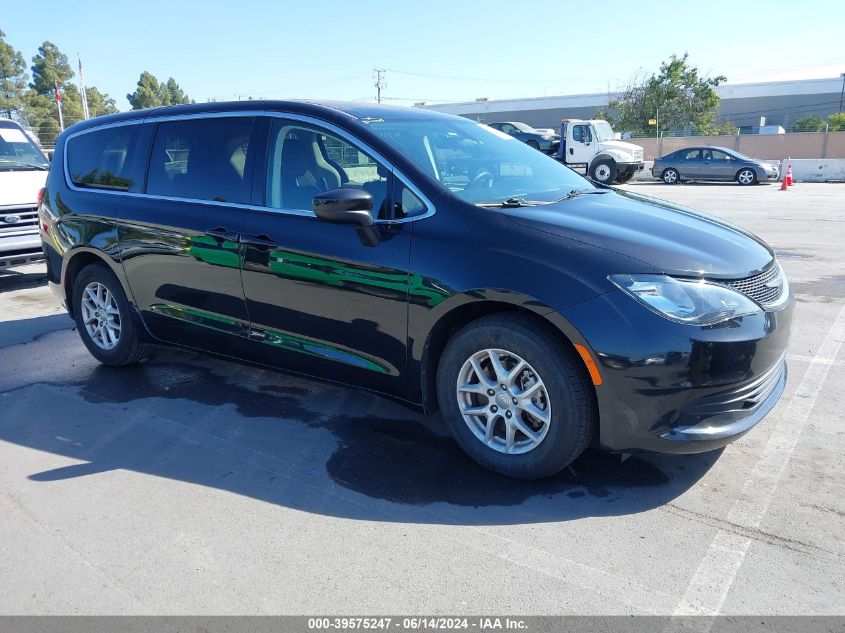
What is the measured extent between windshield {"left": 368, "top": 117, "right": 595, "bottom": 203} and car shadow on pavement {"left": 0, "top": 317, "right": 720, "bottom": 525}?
1468 mm

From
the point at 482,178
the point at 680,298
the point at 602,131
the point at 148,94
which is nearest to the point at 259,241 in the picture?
the point at 482,178

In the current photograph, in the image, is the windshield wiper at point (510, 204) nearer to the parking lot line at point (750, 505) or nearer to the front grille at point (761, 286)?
the front grille at point (761, 286)

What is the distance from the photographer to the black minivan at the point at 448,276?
3076 millimetres

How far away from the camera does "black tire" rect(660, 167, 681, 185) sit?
2583 cm

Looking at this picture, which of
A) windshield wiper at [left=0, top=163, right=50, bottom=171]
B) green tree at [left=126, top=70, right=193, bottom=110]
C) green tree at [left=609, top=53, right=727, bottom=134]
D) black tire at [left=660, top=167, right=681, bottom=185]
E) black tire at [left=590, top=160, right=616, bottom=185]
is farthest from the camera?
green tree at [left=126, top=70, right=193, bottom=110]

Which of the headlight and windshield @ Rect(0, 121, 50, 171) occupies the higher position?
windshield @ Rect(0, 121, 50, 171)

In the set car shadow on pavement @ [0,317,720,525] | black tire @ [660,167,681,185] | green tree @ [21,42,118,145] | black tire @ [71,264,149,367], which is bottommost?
black tire @ [660,167,681,185]

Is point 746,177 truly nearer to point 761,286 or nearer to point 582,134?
point 582,134

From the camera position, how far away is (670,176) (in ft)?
85.6

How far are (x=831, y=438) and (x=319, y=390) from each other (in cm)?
317

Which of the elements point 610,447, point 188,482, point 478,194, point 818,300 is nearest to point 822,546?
point 610,447

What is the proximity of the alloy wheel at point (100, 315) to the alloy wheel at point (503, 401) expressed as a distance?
10.1 ft

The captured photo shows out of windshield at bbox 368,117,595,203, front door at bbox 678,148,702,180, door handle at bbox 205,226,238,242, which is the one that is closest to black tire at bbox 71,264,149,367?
door handle at bbox 205,226,238,242

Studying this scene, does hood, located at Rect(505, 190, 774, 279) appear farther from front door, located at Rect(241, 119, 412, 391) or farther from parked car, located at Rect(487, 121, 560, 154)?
parked car, located at Rect(487, 121, 560, 154)
